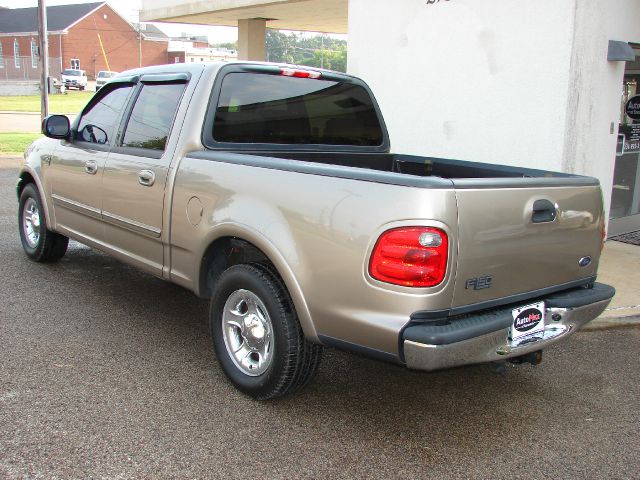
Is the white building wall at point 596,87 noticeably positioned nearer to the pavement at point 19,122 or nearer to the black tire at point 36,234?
the black tire at point 36,234

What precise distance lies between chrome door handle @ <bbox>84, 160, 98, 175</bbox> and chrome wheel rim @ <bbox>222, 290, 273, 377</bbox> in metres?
1.87

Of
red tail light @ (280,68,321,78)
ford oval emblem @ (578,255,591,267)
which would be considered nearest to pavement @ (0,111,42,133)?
red tail light @ (280,68,321,78)

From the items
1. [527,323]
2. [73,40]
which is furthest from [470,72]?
[73,40]

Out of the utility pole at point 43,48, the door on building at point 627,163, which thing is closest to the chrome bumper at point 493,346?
the door on building at point 627,163

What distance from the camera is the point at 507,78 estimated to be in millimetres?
7742

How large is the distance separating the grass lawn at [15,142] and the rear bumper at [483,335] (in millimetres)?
15481

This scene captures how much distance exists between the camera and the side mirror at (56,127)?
5484mm

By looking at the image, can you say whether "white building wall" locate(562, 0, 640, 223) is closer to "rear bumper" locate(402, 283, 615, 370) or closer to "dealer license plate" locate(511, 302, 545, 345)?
"rear bumper" locate(402, 283, 615, 370)

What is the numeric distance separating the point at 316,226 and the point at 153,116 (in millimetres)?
2010

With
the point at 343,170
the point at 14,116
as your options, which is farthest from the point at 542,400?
the point at 14,116

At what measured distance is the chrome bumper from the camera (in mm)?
2947

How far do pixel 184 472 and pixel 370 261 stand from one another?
128cm

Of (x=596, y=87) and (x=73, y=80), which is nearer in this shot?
(x=596, y=87)

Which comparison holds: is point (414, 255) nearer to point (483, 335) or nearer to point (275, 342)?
point (483, 335)
